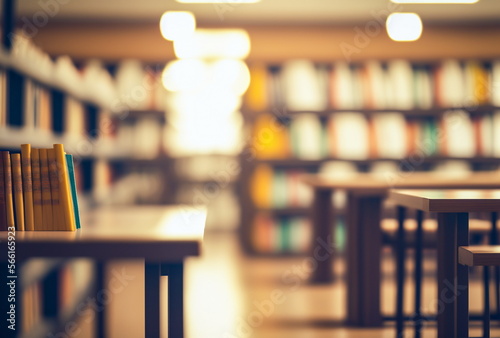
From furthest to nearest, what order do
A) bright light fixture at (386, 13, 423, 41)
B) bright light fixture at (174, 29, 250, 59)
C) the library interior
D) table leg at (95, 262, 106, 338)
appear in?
bright light fixture at (174, 29, 250, 59), bright light fixture at (386, 13, 423, 41), table leg at (95, 262, 106, 338), the library interior

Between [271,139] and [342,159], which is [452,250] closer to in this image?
[342,159]

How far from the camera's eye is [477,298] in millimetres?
3391

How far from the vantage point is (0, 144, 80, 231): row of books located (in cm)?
144

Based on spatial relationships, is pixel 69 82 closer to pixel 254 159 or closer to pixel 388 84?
pixel 254 159

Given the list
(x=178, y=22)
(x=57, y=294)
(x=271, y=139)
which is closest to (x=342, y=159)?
(x=271, y=139)

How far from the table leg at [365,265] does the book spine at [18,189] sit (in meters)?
1.75

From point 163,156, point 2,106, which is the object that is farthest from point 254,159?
point 2,106

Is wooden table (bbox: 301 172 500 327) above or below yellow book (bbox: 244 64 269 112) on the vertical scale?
below

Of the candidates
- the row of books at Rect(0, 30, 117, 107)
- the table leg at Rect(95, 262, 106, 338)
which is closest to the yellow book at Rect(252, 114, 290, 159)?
the row of books at Rect(0, 30, 117, 107)

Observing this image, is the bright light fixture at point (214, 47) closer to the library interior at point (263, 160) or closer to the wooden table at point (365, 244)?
the library interior at point (263, 160)

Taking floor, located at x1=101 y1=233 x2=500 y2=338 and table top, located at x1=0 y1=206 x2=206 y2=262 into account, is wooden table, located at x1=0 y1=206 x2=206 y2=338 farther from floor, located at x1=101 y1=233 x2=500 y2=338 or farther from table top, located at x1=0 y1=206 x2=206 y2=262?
floor, located at x1=101 y1=233 x2=500 y2=338

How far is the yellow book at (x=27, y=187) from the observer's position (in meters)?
1.45

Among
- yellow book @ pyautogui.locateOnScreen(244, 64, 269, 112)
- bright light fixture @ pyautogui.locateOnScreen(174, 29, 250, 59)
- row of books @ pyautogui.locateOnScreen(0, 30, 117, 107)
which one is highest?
bright light fixture @ pyautogui.locateOnScreen(174, 29, 250, 59)

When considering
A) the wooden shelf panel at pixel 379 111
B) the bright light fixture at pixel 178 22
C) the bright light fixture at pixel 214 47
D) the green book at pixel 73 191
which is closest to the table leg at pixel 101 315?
the green book at pixel 73 191
